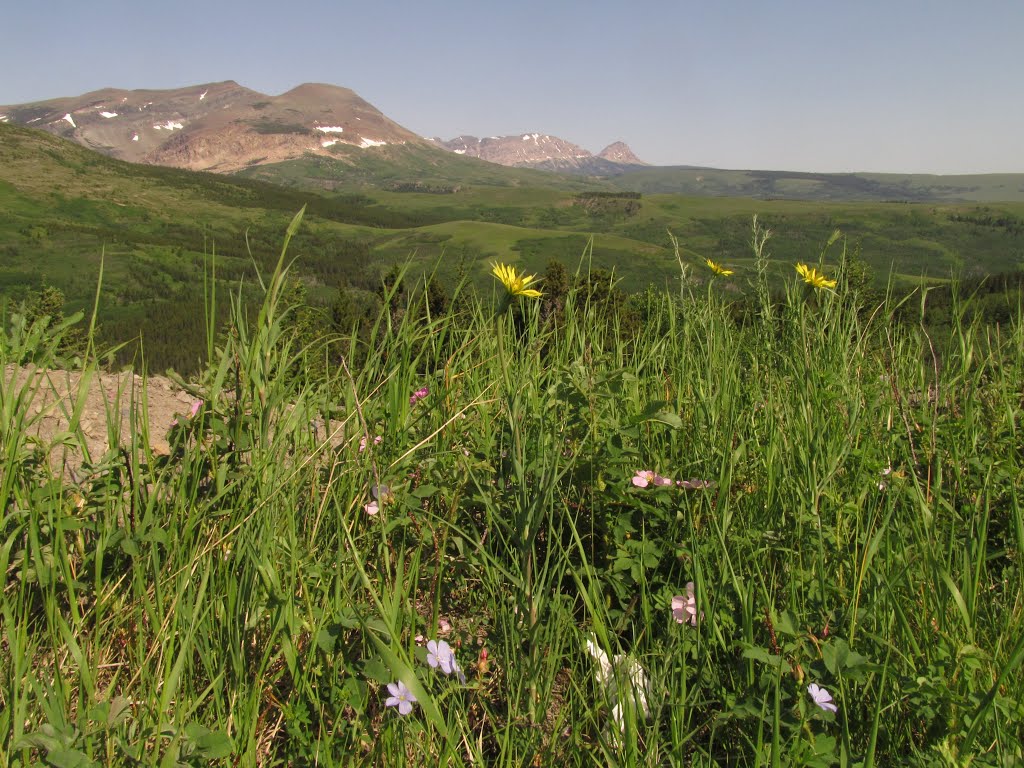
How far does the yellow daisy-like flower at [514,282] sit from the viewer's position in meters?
2.05

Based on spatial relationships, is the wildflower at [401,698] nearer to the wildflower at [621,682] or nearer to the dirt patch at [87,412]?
the wildflower at [621,682]

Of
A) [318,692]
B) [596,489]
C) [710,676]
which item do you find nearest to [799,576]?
[710,676]

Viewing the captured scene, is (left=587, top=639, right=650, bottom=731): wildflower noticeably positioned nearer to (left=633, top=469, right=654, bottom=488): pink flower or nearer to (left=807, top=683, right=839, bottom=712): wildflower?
(left=807, top=683, right=839, bottom=712): wildflower

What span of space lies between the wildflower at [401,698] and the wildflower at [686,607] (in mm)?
669

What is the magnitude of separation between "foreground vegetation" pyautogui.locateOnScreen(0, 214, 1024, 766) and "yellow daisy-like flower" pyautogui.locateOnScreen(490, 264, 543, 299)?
15 millimetres

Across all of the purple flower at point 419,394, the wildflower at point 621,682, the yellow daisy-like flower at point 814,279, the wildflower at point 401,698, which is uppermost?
the yellow daisy-like flower at point 814,279

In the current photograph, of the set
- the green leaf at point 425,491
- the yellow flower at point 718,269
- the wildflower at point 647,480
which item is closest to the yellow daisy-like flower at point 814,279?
the yellow flower at point 718,269

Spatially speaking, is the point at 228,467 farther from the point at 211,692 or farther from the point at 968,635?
the point at 968,635

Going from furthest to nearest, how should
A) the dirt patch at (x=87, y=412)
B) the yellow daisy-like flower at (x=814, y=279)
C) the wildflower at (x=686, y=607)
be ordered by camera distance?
1. the yellow daisy-like flower at (x=814, y=279)
2. the dirt patch at (x=87, y=412)
3. the wildflower at (x=686, y=607)

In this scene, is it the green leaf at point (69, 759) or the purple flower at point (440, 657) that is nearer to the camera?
the green leaf at point (69, 759)

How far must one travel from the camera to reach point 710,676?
166cm

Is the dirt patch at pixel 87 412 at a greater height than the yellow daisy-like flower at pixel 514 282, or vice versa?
the yellow daisy-like flower at pixel 514 282

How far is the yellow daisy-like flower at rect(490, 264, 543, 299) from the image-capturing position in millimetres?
2053

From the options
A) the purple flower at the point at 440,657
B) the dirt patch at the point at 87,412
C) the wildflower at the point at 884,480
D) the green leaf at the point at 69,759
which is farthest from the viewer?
the wildflower at the point at 884,480
